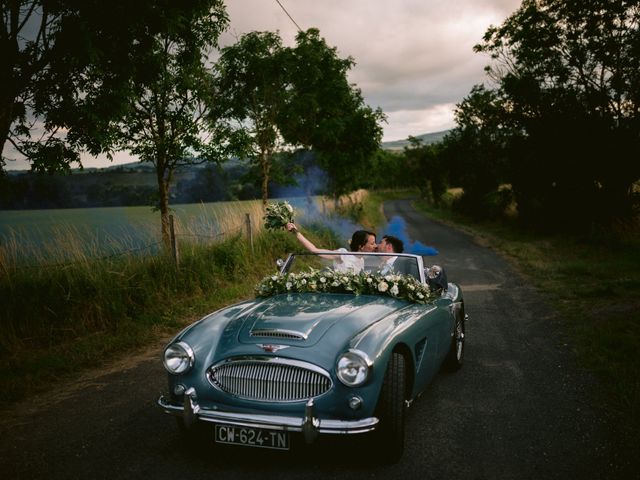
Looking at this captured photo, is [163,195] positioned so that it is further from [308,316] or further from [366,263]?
[308,316]

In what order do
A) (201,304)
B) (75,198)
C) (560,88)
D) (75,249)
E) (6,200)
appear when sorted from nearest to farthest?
(6,200)
(75,249)
(201,304)
(560,88)
(75,198)

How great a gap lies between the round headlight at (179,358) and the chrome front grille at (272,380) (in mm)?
232

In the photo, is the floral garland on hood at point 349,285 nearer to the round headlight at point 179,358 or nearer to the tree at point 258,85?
the round headlight at point 179,358

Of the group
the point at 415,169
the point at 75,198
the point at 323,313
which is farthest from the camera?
the point at 415,169

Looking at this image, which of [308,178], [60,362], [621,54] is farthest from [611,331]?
[308,178]

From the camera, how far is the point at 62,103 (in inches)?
229

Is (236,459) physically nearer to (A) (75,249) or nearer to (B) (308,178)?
(A) (75,249)

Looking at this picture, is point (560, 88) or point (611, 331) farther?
point (560, 88)

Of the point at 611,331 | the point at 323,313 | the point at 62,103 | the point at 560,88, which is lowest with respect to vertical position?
the point at 611,331

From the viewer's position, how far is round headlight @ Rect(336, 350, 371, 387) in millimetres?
2816

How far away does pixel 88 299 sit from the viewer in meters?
6.44

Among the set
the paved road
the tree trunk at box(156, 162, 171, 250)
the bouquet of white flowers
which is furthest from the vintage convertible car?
the tree trunk at box(156, 162, 171, 250)

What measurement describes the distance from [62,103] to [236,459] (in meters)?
4.91

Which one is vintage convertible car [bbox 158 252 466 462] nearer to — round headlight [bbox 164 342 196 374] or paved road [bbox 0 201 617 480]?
round headlight [bbox 164 342 196 374]
